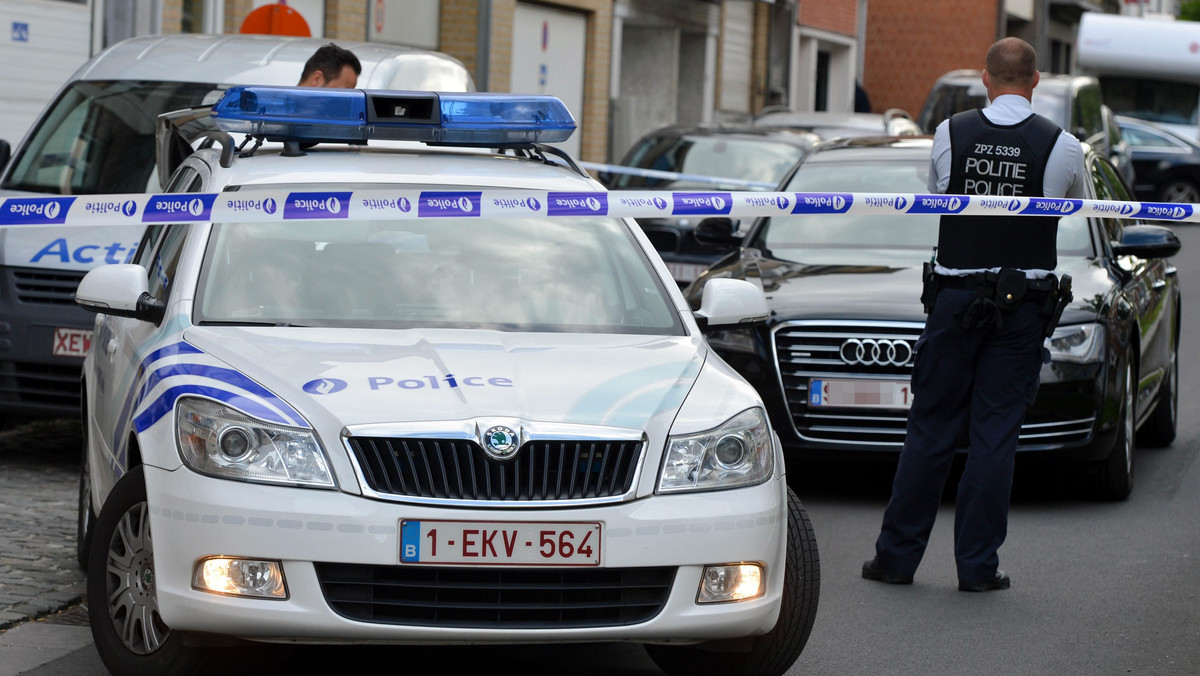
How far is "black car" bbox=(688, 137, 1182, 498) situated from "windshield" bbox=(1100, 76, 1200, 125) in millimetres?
23704

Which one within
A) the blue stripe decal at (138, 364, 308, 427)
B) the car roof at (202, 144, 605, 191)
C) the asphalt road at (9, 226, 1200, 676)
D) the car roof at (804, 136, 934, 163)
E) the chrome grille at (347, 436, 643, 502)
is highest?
the car roof at (804, 136, 934, 163)

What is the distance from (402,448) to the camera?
4531mm

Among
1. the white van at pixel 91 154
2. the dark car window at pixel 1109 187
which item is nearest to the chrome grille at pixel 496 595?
the white van at pixel 91 154

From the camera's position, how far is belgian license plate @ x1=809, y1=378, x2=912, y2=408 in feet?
26.2

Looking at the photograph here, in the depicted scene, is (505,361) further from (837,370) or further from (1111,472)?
(1111,472)

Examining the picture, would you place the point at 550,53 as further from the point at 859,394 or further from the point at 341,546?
the point at 341,546

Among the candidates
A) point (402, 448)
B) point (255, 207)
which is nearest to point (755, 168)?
point (255, 207)

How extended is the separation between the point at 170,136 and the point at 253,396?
3.43m

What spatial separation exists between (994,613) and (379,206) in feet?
8.14

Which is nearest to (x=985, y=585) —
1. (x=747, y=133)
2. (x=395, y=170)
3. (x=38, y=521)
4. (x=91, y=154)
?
(x=395, y=170)

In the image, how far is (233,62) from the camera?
31.4 feet

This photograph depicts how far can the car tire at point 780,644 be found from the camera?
5.02m

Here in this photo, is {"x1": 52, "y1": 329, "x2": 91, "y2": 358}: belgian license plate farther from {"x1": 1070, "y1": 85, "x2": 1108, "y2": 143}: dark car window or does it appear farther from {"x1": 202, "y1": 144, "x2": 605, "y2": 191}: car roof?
{"x1": 1070, "y1": 85, "x2": 1108, "y2": 143}: dark car window

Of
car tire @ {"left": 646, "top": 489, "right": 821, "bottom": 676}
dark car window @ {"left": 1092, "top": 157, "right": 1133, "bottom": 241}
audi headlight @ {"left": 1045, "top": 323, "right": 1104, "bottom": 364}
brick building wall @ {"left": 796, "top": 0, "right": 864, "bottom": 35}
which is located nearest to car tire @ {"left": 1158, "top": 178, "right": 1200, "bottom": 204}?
brick building wall @ {"left": 796, "top": 0, "right": 864, "bottom": 35}
